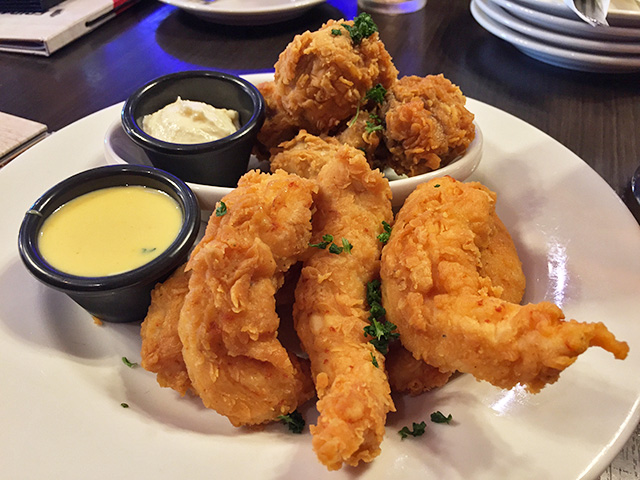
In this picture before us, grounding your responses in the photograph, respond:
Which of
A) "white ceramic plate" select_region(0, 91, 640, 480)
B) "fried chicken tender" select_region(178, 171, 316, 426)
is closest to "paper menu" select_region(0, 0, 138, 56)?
"white ceramic plate" select_region(0, 91, 640, 480)

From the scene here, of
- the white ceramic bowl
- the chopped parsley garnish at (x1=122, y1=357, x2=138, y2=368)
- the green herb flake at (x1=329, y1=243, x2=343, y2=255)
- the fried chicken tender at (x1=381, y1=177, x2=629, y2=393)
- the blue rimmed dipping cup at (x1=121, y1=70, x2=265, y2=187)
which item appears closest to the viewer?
the fried chicken tender at (x1=381, y1=177, x2=629, y2=393)

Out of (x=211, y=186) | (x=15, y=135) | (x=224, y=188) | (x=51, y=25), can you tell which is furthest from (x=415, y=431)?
(x=51, y=25)

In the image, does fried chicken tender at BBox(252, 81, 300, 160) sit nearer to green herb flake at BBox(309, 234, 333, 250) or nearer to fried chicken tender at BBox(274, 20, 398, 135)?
fried chicken tender at BBox(274, 20, 398, 135)

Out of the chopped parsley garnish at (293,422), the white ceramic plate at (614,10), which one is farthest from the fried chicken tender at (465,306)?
the white ceramic plate at (614,10)

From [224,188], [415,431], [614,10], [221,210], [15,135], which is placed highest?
[614,10]

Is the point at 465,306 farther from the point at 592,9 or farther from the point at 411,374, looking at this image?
the point at 592,9

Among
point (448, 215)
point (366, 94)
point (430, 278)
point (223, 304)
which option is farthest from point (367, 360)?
point (366, 94)
